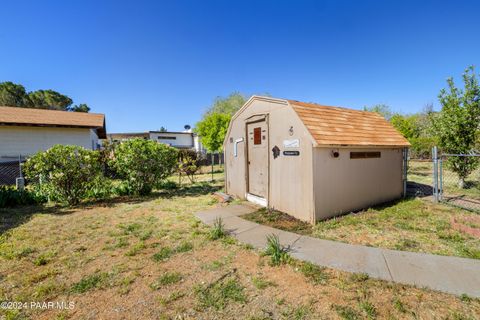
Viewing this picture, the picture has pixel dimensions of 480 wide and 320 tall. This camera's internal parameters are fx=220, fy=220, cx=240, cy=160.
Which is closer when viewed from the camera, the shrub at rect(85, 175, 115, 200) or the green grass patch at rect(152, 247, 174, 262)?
the green grass patch at rect(152, 247, 174, 262)

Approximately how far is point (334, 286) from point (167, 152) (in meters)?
7.64

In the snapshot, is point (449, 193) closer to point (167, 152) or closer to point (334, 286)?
point (334, 286)

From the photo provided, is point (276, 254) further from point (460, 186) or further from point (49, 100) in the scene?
point (49, 100)

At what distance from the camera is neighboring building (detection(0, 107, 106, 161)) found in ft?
43.2

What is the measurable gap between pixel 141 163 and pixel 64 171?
2.31 m

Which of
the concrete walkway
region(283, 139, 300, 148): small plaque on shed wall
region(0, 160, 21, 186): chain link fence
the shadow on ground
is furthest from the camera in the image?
region(0, 160, 21, 186): chain link fence

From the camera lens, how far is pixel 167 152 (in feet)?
29.3

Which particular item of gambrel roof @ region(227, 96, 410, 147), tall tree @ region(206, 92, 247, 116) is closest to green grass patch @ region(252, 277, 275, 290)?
gambrel roof @ region(227, 96, 410, 147)

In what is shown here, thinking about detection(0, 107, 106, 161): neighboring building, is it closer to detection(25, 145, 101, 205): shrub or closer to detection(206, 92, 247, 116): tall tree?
detection(25, 145, 101, 205): shrub

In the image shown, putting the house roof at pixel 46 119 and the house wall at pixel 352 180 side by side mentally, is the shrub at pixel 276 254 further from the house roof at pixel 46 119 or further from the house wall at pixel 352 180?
the house roof at pixel 46 119

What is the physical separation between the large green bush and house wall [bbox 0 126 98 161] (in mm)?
9211

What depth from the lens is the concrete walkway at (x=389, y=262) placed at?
109 inches

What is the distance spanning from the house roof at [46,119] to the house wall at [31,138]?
0.54 m

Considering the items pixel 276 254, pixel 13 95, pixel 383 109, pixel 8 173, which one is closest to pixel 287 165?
pixel 276 254
